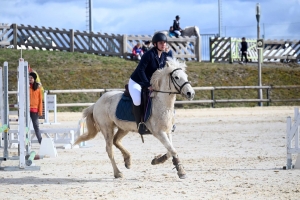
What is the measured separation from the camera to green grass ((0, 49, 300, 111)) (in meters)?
33.7

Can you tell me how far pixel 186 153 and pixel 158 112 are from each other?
414 cm

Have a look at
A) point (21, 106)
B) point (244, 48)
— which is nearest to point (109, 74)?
point (244, 48)

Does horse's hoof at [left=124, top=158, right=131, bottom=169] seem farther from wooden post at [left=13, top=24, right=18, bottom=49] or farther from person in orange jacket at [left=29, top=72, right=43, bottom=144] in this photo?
wooden post at [left=13, top=24, right=18, bottom=49]

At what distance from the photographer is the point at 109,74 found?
34.8m

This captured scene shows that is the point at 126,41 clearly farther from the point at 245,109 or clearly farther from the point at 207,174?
the point at 207,174

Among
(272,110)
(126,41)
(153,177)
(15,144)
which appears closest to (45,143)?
(15,144)

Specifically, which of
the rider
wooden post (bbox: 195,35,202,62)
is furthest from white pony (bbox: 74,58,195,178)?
wooden post (bbox: 195,35,202,62)

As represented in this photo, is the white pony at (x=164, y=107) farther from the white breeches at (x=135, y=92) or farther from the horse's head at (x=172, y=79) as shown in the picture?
the white breeches at (x=135, y=92)

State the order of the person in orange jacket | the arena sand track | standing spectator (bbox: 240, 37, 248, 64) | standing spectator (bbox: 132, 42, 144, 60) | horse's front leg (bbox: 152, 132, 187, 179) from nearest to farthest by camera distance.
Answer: the arena sand track → horse's front leg (bbox: 152, 132, 187, 179) → the person in orange jacket → standing spectator (bbox: 132, 42, 144, 60) → standing spectator (bbox: 240, 37, 248, 64)

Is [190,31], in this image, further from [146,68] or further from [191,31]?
[146,68]

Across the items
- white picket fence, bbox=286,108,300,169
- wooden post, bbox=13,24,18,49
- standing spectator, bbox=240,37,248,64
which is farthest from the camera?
wooden post, bbox=13,24,18,49

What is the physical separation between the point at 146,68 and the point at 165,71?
50 centimetres

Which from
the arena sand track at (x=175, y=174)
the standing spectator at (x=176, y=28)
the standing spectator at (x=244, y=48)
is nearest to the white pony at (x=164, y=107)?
the arena sand track at (x=175, y=174)

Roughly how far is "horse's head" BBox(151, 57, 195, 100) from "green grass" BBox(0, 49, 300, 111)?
20538 millimetres
